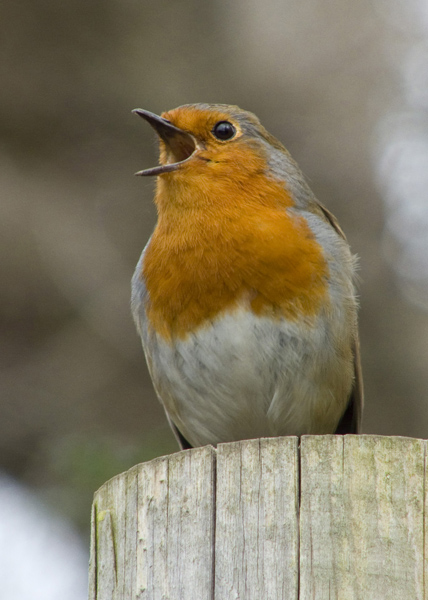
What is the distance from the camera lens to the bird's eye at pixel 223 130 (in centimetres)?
452

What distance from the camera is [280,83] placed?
7.38 metres

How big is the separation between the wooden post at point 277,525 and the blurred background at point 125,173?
10.8 ft

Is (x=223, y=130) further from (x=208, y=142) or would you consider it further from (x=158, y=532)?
(x=158, y=532)

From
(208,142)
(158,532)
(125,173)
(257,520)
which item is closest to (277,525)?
(257,520)

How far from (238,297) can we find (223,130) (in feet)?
3.42

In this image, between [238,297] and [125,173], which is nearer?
[238,297]

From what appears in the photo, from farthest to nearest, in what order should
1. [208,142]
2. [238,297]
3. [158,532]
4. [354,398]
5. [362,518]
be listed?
[354,398], [208,142], [238,297], [158,532], [362,518]

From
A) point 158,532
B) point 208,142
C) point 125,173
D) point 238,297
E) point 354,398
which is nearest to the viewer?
point 158,532

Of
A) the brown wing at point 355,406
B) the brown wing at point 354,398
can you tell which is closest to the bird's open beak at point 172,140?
the brown wing at point 354,398

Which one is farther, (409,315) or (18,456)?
(409,315)

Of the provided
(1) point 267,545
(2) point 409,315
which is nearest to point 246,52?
(2) point 409,315

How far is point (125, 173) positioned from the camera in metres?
6.86

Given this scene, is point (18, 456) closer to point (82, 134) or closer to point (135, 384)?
point (135, 384)

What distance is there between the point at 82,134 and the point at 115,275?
3.69 ft
